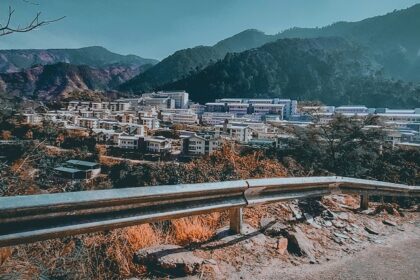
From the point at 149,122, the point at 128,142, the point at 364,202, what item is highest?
the point at 364,202

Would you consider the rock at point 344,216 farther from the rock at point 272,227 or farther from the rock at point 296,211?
the rock at point 272,227

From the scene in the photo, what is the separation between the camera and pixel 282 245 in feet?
10.7

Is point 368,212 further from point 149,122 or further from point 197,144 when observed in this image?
point 149,122

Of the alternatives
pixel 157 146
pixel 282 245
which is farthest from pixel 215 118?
pixel 282 245

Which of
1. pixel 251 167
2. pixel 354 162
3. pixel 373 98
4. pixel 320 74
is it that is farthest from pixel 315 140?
pixel 320 74

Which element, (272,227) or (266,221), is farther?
(266,221)

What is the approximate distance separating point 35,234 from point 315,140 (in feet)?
88.3

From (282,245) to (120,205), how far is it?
67.6 inches

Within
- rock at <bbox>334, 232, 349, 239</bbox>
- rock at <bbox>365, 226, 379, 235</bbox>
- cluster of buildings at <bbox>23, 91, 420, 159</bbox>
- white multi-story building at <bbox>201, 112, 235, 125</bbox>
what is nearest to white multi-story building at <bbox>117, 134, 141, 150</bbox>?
cluster of buildings at <bbox>23, 91, 420, 159</bbox>

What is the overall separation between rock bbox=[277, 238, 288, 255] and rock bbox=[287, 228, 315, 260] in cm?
5

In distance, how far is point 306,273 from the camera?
2.87 m

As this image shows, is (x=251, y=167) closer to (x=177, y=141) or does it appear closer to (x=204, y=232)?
(x=204, y=232)

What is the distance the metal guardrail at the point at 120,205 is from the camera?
1767mm

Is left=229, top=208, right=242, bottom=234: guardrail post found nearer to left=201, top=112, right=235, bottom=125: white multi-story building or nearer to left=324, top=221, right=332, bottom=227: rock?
left=324, top=221, right=332, bottom=227: rock
